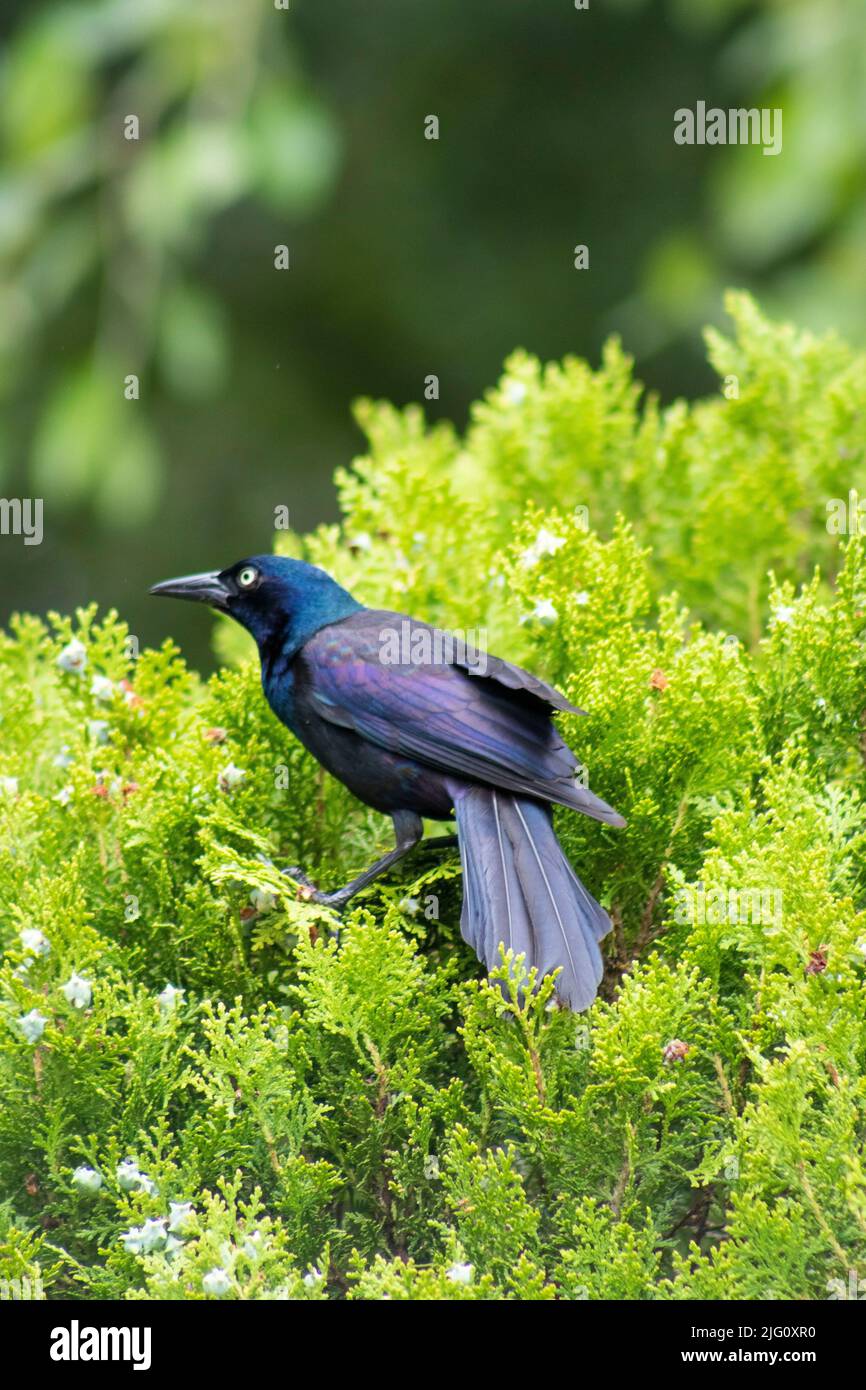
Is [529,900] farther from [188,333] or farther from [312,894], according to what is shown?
[188,333]

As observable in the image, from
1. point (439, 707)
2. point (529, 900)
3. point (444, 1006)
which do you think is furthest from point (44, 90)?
point (444, 1006)

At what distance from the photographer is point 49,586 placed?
27.6 feet

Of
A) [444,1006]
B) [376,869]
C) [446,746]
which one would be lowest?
[444,1006]

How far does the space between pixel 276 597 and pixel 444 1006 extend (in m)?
1.15

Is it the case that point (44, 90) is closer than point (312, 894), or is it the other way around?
point (312, 894)

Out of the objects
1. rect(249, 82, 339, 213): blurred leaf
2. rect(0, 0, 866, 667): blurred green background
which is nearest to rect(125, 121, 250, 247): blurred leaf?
rect(249, 82, 339, 213): blurred leaf

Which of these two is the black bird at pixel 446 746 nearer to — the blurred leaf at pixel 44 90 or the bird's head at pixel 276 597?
the bird's head at pixel 276 597

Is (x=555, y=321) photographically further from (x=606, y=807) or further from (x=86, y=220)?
(x=606, y=807)

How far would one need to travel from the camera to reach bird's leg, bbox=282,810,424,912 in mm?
2676

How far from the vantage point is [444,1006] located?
245 centimetres

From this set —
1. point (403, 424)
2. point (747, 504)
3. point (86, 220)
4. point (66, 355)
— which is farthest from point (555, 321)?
point (747, 504)

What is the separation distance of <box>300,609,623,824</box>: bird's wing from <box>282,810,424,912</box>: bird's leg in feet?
0.38

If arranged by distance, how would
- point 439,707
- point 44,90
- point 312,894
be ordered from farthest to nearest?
point 44,90 < point 439,707 < point 312,894

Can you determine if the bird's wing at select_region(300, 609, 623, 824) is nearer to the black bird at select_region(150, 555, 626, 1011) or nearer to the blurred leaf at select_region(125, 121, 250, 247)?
the black bird at select_region(150, 555, 626, 1011)
